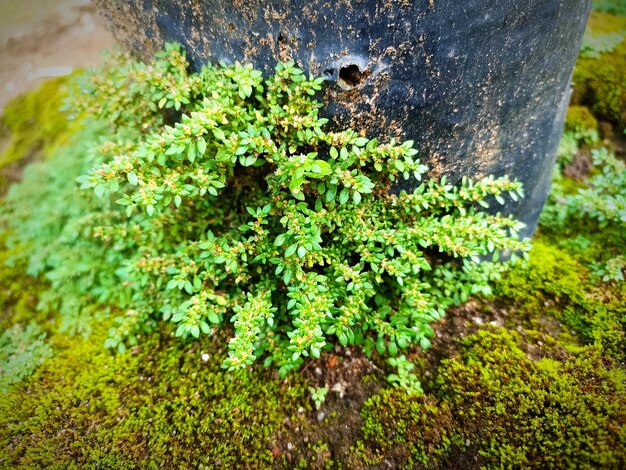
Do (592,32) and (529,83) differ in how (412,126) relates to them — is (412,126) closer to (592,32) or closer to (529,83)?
(529,83)

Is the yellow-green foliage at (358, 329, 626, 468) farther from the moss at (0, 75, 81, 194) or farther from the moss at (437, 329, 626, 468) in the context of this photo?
the moss at (0, 75, 81, 194)

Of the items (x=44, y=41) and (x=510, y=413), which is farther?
(x=44, y=41)

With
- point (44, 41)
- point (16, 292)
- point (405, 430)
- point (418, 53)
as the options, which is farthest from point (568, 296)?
point (44, 41)

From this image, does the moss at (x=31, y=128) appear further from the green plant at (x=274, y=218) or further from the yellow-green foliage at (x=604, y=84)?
the yellow-green foliage at (x=604, y=84)

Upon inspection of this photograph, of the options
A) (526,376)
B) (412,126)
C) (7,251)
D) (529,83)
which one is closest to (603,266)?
(526,376)

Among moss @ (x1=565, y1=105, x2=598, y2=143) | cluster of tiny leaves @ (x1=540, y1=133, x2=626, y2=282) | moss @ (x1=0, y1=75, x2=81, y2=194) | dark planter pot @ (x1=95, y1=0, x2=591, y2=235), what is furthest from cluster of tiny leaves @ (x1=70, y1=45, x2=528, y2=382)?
moss @ (x1=0, y1=75, x2=81, y2=194)

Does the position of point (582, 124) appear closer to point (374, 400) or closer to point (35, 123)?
point (374, 400)
